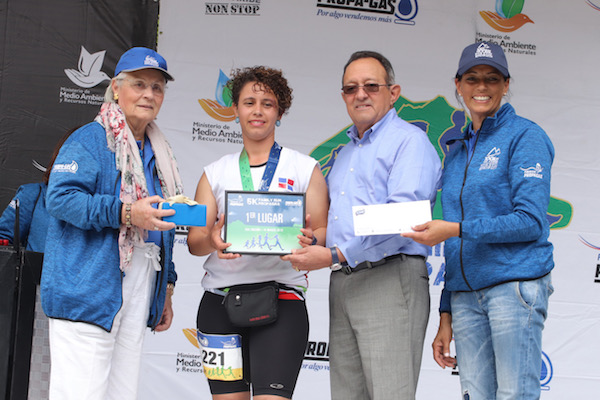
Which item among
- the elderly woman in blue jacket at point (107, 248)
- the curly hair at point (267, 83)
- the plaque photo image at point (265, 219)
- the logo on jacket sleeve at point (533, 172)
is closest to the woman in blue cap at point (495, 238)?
the logo on jacket sleeve at point (533, 172)

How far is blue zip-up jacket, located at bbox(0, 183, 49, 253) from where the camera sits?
3301 millimetres

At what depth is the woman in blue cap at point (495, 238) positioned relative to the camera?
232 centimetres

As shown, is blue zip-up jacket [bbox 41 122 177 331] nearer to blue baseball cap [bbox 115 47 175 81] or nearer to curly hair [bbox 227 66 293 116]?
blue baseball cap [bbox 115 47 175 81]

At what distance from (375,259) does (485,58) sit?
3.07 ft

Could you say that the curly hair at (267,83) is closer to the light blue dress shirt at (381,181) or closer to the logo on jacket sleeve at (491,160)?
the light blue dress shirt at (381,181)

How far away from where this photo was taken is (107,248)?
7.80 feet

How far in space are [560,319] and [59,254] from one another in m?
3.54

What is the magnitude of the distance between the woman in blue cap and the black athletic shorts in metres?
0.65

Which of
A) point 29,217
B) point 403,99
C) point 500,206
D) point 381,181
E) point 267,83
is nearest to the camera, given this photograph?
point 500,206

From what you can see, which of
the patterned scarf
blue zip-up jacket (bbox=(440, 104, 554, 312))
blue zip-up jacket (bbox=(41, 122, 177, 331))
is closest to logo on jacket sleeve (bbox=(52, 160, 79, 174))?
blue zip-up jacket (bbox=(41, 122, 177, 331))

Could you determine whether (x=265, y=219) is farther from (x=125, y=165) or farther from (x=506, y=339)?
(x=506, y=339)

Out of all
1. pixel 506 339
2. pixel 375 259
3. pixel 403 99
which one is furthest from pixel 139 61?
pixel 403 99

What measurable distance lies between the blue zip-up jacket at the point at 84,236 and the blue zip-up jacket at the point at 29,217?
0.97 meters

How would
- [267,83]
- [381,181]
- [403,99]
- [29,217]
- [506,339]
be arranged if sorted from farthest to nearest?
[403,99] → [29,217] → [267,83] → [381,181] → [506,339]
